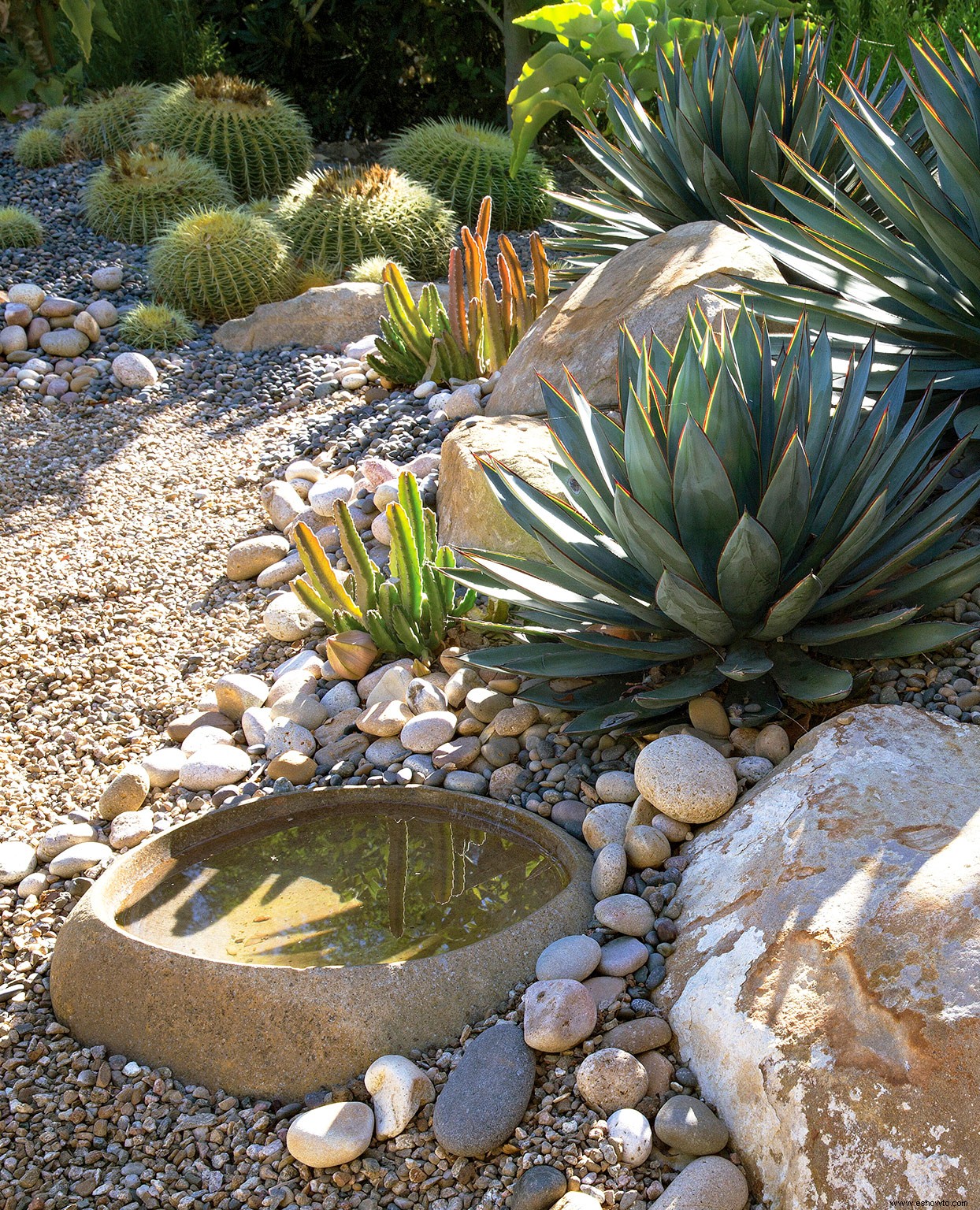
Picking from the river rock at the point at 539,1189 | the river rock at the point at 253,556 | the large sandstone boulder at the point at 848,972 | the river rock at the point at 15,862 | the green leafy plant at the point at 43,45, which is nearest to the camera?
the large sandstone boulder at the point at 848,972

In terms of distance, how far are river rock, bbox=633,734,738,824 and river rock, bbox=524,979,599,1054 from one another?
47 centimetres

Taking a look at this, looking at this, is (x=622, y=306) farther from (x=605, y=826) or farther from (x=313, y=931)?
(x=313, y=931)

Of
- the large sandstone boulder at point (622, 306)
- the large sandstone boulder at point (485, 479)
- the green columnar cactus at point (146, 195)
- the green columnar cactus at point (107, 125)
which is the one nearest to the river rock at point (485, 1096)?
the large sandstone boulder at point (485, 479)

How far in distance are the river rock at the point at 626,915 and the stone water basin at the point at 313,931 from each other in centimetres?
6

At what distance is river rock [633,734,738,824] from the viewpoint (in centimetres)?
225

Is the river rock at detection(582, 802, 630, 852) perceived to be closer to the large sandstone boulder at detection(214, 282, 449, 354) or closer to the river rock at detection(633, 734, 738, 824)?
the river rock at detection(633, 734, 738, 824)

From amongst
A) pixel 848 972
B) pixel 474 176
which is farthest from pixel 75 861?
pixel 474 176

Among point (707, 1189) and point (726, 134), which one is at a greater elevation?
point (726, 134)

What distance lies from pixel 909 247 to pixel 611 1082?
224cm

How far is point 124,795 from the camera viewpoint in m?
2.87

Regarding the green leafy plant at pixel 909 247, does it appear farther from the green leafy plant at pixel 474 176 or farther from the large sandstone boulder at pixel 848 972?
the green leafy plant at pixel 474 176

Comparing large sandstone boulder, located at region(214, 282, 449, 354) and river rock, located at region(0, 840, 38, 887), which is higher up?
large sandstone boulder, located at region(214, 282, 449, 354)

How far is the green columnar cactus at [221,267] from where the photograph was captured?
6.19 metres

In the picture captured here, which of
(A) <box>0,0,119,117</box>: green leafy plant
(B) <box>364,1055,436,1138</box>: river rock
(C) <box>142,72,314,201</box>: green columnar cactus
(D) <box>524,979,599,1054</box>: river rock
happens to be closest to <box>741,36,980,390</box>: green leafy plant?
(D) <box>524,979,599,1054</box>: river rock
